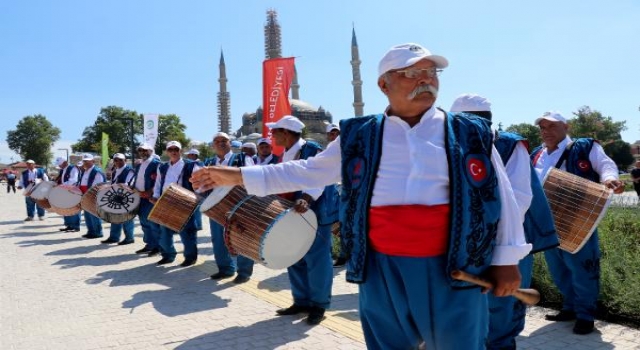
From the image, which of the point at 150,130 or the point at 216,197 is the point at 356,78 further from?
the point at 216,197

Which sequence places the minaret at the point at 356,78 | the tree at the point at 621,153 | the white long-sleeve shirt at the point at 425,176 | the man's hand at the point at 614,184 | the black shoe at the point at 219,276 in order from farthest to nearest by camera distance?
the minaret at the point at 356,78
the tree at the point at 621,153
the black shoe at the point at 219,276
the man's hand at the point at 614,184
the white long-sleeve shirt at the point at 425,176

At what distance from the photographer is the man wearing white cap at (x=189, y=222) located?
27.0ft

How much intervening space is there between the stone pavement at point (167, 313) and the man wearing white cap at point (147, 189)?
0.53 metres

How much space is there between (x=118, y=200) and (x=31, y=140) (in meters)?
83.6

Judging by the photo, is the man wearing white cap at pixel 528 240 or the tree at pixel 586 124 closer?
the man wearing white cap at pixel 528 240

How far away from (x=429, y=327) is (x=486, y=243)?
1.36 feet

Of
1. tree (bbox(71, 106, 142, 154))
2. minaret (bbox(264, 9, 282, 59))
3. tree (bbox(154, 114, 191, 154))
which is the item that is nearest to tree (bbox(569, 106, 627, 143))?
tree (bbox(154, 114, 191, 154))

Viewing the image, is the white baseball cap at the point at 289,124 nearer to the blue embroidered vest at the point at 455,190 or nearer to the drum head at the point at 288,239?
the drum head at the point at 288,239

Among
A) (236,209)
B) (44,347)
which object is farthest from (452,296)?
(44,347)

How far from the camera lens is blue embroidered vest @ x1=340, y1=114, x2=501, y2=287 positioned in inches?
81.4

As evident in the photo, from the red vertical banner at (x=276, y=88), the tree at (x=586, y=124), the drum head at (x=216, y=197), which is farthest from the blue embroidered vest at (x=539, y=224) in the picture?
the tree at (x=586, y=124)

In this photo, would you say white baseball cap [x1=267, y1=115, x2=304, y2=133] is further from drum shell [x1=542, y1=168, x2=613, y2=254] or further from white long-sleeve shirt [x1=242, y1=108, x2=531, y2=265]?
white long-sleeve shirt [x1=242, y1=108, x2=531, y2=265]

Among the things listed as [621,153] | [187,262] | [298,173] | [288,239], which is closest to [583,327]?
[288,239]

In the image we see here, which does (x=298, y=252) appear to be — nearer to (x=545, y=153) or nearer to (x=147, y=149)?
(x=545, y=153)
